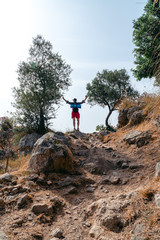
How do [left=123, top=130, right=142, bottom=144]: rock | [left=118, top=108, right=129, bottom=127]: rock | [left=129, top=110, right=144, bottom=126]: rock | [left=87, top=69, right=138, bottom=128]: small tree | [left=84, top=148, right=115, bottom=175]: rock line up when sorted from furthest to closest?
[left=87, top=69, right=138, bottom=128]: small tree
[left=118, top=108, right=129, bottom=127]: rock
[left=129, top=110, right=144, bottom=126]: rock
[left=123, top=130, right=142, bottom=144]: rock
[left=84, top=148, right=115, bottom=175]: rock

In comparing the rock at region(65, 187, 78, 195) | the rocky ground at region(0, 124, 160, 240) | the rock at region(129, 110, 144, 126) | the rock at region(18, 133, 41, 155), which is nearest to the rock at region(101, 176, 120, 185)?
the rocky ground at region(0, 124, 160, 240)

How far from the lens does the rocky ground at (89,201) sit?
353cm

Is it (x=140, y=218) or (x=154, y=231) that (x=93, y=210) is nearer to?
(x=140, y=218)

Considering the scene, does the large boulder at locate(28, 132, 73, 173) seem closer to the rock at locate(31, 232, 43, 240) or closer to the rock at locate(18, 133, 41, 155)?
the rock at locate(31, 232, 43, 240)

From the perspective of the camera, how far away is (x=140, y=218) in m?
3.42

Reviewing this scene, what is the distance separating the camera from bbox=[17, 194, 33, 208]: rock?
15.5ft

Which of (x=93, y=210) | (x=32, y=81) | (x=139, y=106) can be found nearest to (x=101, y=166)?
(x=93, y=210)

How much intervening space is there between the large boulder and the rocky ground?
223 mm

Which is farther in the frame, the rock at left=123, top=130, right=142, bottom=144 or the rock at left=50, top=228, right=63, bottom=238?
the rock at left=123, top=130, right=142, bottom=144

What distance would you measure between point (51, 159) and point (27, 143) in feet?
25.8

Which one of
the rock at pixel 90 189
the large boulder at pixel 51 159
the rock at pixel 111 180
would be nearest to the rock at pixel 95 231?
the rock at pixel 90 189

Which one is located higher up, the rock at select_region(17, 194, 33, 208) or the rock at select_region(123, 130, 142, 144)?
the rock at select_region(123, 130, 142, 144)

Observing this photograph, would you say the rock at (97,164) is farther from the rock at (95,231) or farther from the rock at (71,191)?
the rock at (95,231)

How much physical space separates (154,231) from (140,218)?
401 millimetres
